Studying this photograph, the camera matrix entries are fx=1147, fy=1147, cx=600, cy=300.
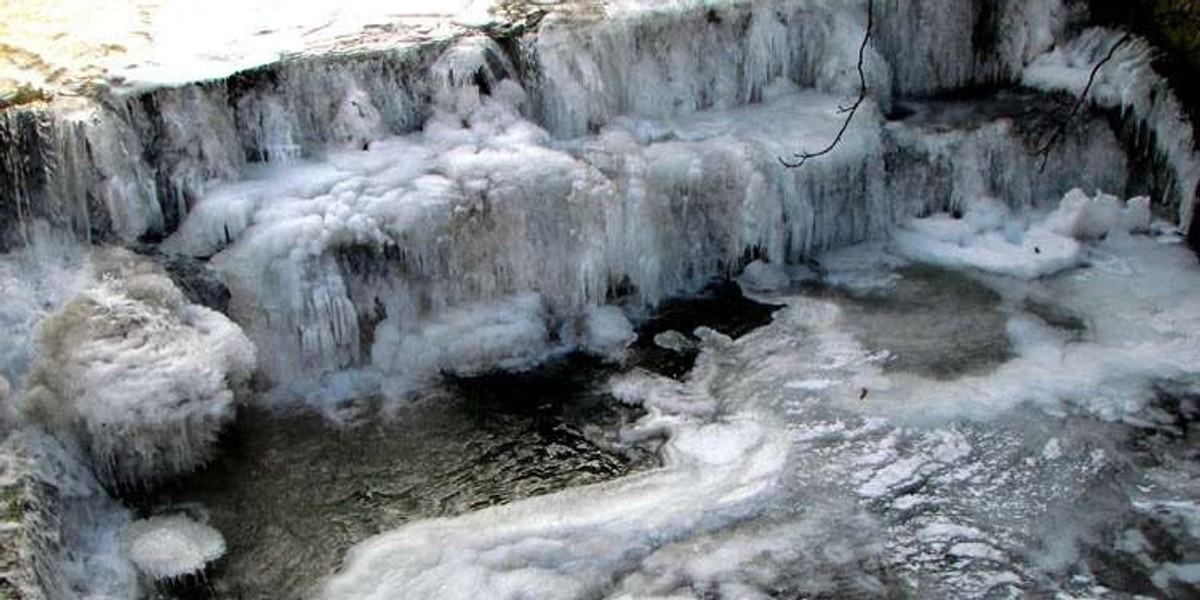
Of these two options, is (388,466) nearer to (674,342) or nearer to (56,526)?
(56,526)

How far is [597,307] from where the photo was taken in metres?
6.72

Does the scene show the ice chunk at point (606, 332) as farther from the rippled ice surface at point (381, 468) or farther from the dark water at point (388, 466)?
the rippled ice surface at point (381, 468)

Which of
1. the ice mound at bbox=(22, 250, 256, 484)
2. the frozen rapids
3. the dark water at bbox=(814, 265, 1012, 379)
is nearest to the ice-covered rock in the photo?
the frozen rapids

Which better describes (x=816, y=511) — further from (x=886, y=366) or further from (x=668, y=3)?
(x=668, y=3)

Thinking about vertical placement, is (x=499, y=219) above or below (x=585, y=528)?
above

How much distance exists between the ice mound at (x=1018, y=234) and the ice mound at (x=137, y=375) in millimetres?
4325

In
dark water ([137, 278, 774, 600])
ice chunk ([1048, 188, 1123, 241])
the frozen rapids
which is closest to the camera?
the frozen rapids

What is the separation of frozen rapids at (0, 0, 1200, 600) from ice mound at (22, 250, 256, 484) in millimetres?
16

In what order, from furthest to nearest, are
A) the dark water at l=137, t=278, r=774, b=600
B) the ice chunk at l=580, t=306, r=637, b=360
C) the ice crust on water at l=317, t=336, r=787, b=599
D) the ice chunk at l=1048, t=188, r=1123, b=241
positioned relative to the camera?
the ice chunk at l=1048, t=188, r=1123, b=241
the ice chunk at l=580, t=306, r=637, b=360
the dark water at l=137, t=278, r=774, b=600
the ice crust on water at l=317, t=336, r=787, b=599

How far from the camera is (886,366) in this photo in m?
6.17

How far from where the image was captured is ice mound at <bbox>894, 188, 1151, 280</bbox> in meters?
7.25

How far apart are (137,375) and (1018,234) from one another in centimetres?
543

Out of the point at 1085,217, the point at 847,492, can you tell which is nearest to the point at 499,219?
the point at 847,492

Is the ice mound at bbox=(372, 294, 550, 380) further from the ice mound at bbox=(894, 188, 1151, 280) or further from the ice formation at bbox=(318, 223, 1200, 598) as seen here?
the ice mound at bbox=(894, 188, 1151, 280)
